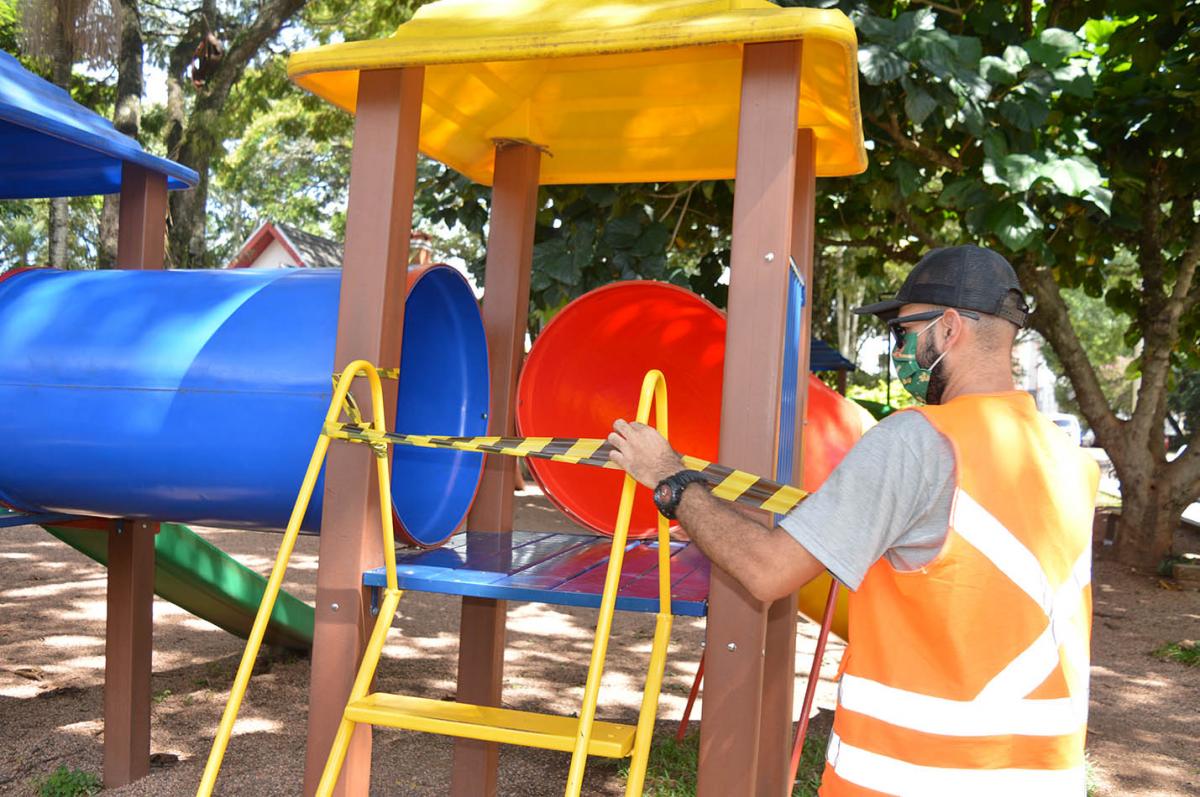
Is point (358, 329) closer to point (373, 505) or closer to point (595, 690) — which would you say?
point (373, 505)

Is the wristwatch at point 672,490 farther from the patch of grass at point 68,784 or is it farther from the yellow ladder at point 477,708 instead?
the patch of grass at point 68,784

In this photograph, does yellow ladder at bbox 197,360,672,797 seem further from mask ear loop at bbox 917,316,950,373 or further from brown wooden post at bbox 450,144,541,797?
brown wooden post at bbox 450,144,541,797

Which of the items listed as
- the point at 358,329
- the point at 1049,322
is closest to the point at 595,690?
the point at 358,329

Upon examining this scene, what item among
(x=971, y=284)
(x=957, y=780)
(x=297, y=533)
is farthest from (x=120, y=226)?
(x=957, y=780)

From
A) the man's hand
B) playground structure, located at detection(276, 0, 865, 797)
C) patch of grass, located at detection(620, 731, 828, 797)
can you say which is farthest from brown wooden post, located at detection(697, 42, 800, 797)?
patch of grass, located at detection(620, 731, 828, 797)

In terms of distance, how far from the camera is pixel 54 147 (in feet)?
14.6

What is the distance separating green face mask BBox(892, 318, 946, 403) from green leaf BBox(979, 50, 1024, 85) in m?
4.11

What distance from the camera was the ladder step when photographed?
98.8 inches

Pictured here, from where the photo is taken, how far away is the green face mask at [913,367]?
222 centimetres

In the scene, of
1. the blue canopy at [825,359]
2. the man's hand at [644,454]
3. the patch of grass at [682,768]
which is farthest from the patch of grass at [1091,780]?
the blue canopy at [825,359]

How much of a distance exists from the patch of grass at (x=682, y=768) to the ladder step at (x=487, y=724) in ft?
5.74

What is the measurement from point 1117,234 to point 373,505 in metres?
8.57

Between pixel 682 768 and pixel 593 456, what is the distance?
256 cm

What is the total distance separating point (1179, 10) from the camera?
772 cm
